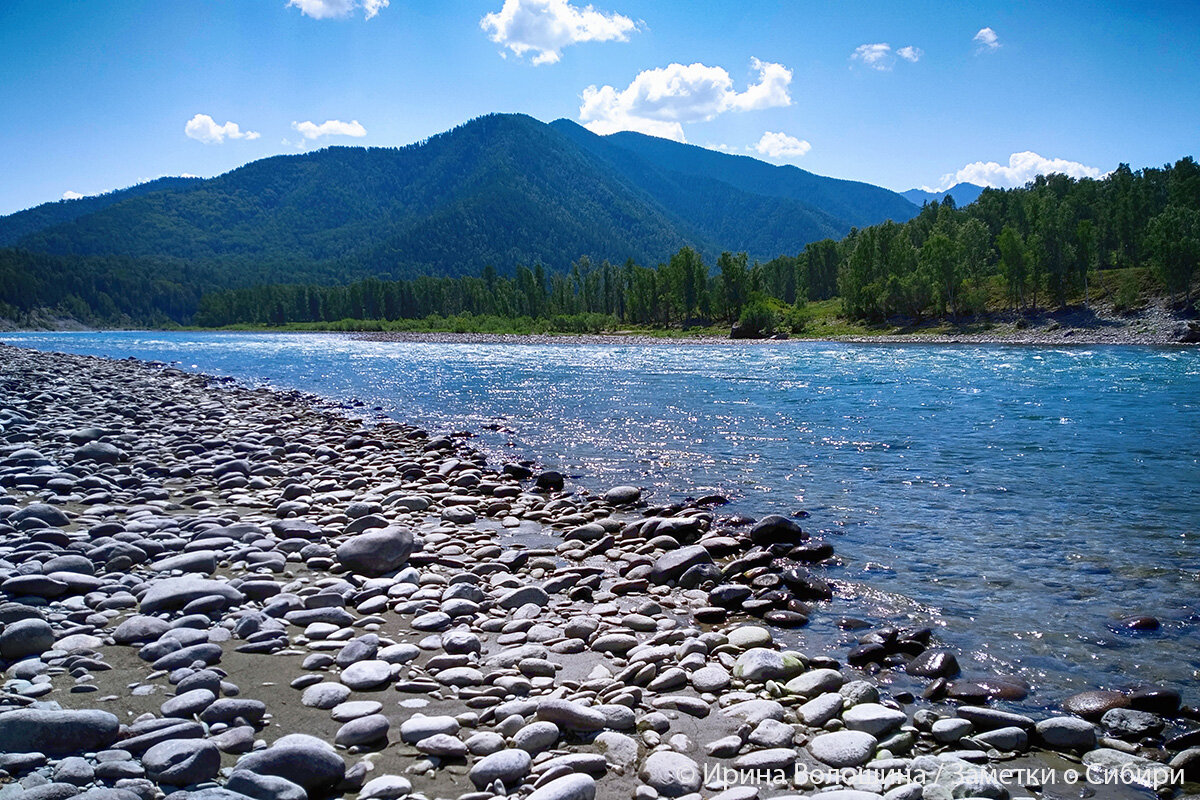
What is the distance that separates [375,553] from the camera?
28.9 feet

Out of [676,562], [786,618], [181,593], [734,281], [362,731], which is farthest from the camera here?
[734,281]

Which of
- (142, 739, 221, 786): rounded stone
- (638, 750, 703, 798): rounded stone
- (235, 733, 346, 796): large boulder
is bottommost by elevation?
(638, 750, 703, 798): rounded stone

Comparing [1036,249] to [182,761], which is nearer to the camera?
[182,761]

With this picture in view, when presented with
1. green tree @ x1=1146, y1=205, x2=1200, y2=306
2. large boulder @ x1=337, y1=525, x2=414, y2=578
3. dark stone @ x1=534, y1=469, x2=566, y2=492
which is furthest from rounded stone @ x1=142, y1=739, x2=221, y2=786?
green tree @ x1=1146, y1=205, x2=1200, y2=306

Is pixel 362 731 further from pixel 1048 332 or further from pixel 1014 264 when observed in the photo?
pixel 1014 264

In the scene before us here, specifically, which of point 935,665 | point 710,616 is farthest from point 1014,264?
point 935,665

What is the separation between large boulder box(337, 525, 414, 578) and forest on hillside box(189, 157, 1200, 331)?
87.0 m

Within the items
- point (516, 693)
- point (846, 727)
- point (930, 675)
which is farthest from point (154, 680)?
point (930, 675)

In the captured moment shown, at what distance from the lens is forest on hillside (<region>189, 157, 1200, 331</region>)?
3346 inches

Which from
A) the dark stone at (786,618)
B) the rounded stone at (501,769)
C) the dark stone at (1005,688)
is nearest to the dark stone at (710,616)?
the dark stone at (786,618)

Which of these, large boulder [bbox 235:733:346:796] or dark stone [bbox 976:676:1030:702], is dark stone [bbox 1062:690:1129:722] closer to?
dark stone [bbox 976:676:1030:702]

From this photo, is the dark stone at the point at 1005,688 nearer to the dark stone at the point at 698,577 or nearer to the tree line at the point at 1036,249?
the dark stone at the point at 698,577

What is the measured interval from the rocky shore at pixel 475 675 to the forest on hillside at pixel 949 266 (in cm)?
8519

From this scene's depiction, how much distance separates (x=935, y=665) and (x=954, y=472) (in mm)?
9986
